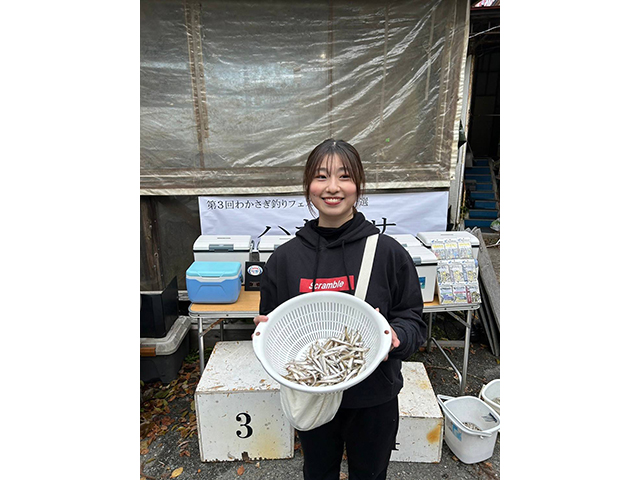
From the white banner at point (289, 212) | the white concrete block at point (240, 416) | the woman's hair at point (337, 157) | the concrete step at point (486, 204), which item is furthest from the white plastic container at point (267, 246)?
the concrete step at point (486, 204)

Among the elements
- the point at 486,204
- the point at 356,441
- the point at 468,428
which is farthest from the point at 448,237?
the point at 486,204

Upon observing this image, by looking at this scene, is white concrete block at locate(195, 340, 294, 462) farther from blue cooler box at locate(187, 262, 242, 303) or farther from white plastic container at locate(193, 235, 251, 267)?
white plastic container at locate(193, 235, 251, 267)

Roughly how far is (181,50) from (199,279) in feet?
9.86

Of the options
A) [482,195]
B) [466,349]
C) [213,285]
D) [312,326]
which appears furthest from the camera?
[482,195]

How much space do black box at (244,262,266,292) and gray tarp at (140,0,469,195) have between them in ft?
3.92

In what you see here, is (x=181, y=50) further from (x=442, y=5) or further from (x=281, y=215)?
(x=442, y=5)

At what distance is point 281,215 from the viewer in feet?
15.4

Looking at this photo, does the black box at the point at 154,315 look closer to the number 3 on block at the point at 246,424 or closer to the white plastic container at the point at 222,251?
the white plastic container at the point at 222,251

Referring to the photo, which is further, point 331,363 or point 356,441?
point 356,441

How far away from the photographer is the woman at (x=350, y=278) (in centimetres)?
182

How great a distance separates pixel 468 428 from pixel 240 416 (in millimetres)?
2160

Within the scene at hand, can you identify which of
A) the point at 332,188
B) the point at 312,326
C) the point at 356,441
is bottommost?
the point at 356,441

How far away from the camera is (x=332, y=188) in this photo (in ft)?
5.82

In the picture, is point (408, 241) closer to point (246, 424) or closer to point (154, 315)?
point (246, 424)
